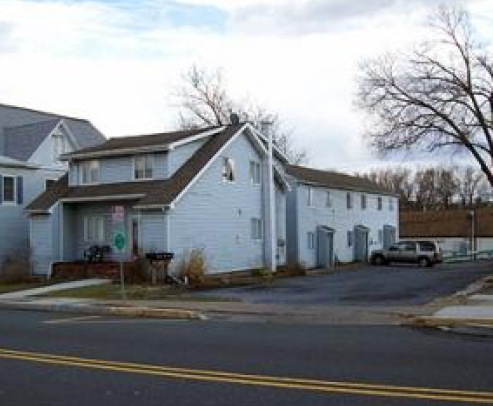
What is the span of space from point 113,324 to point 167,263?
1560cm

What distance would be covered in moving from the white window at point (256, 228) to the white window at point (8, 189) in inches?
493

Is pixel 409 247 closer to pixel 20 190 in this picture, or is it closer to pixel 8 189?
pixel 20 190

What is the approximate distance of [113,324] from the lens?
67.6 ft

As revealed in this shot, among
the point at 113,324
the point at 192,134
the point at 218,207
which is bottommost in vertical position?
the point at 113,324

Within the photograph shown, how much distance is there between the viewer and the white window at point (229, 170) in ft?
138

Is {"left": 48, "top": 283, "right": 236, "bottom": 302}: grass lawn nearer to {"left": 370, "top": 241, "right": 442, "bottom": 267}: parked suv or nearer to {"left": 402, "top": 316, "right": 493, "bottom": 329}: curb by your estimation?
{"left": 402, "top": 316, "right": 493, "bottom": 329}: curb

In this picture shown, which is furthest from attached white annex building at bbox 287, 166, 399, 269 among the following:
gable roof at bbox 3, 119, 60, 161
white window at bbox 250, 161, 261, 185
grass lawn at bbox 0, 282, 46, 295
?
grass lawn at bbox 0, 282, 46, 295

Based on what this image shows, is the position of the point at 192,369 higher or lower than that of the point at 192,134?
lower

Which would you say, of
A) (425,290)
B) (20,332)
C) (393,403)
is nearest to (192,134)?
(425,290)

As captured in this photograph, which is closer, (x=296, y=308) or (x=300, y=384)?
(x=300, y=384)

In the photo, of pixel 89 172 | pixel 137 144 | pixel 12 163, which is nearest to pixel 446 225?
pixel 12 163

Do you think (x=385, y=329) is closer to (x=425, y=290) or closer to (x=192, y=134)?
(x=425, y=290)

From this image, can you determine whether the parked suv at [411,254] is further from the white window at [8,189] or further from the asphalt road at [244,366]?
the asphalt road at [244,366]

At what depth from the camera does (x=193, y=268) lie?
36125mm
